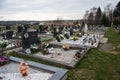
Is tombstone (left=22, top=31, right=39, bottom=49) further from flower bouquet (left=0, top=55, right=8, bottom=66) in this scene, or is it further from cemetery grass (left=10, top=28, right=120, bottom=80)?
cemetery grass (left=10, top=28, right=120, bottom=80)

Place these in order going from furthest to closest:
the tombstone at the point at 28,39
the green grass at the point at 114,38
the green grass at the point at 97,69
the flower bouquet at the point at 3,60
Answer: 1. the green grass at the point at 114,38
2. the tombstone at the point at 28,39
3. the flower bouquet at the point at 3,60
4. the green grass at the point at 97,69

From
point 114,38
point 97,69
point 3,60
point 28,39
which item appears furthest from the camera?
point 114,38

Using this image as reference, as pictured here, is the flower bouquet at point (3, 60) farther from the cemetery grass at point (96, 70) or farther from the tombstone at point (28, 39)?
the tombstone at point (28, 39)

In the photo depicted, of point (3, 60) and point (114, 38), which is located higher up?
point (3, 60)

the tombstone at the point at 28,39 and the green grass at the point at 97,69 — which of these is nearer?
the green grass at the point at 97,69

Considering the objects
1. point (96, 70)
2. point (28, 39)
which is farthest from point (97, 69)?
point (28, 39)

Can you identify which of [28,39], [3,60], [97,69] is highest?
[28,39]

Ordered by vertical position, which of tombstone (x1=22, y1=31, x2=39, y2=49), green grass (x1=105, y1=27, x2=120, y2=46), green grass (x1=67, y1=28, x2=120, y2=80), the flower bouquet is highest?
tombstone (x1=22, y1=31, x2=39, y2=49)

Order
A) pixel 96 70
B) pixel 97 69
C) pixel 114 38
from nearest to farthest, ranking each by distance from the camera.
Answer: pixel 96 70
pixel 97 69
pixel 114 38

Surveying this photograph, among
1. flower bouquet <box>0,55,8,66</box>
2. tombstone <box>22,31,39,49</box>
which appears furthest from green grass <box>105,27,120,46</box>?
flower bouquet <box>0,55,8,66</box>

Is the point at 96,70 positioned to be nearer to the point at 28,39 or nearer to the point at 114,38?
the point at 28,39

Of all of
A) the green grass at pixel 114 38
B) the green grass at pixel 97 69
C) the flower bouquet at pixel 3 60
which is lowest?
the green grass at pixel 97 69

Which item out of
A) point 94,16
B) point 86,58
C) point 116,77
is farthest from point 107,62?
point 94,16

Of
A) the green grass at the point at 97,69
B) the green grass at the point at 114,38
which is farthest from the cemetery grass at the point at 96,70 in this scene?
Result: the green grass at the point at 114,38
